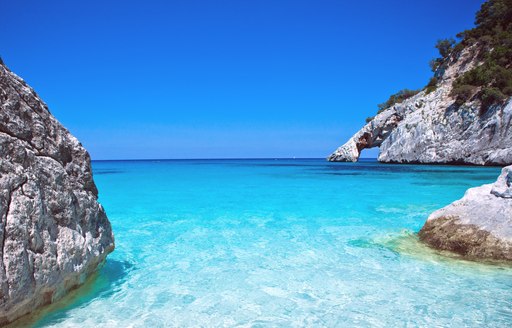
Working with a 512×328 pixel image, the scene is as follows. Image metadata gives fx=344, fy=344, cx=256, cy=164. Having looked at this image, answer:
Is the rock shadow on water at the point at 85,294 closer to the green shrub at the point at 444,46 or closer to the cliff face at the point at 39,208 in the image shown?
the cliff face at the point at 39,208

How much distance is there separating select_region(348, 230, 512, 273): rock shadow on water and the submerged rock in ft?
0.60

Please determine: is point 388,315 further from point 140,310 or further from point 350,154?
point 350,154

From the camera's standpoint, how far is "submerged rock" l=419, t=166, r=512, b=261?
5621 mm

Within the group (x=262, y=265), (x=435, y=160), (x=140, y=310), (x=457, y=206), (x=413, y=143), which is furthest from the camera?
(x=413, y=143)

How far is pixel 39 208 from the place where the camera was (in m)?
3.41

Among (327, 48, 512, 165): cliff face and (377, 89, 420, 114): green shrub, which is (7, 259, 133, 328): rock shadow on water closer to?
(327, 48, 512, 165): cliff face

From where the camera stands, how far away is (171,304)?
4.15m

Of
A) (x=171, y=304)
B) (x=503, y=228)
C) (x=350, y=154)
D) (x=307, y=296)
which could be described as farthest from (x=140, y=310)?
(x=350, y=154)

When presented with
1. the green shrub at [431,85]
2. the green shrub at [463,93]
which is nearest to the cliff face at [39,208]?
the green shrub at [463,93]

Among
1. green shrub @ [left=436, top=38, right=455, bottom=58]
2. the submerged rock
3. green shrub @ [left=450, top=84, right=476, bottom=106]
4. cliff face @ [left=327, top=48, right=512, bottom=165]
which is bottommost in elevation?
the submerged rock

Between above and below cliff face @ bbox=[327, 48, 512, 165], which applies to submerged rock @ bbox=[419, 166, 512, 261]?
below

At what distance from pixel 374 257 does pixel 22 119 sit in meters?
5.48

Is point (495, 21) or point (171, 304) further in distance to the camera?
point (495, 21)

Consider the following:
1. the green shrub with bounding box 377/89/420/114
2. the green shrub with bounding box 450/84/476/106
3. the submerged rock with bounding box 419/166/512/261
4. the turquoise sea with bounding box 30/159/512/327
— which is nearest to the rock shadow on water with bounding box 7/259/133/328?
the turquoise sea with bounding box 30/159/512/327
